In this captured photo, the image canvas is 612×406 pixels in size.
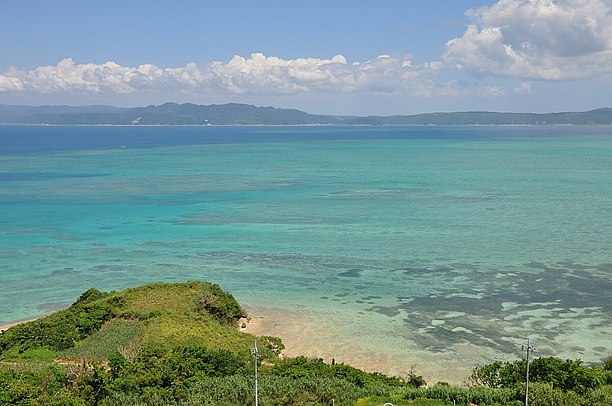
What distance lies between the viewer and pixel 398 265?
43844 millimetres

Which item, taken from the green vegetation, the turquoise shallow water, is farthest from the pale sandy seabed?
the green vegetation

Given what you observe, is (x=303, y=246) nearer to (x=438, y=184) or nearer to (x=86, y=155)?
(x=438, y=184)

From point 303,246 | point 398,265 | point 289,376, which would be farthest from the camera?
point 303,246

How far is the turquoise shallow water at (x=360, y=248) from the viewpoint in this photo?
33.8 meters

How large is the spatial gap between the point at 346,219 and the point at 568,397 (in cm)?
3897

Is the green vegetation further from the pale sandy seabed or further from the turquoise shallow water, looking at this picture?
the turquoise shallow water

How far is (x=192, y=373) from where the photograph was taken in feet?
76.6

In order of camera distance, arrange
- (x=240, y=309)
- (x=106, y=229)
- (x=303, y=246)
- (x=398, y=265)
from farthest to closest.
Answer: (x=106, y=229) → (x=303, y=246) → (x=398, y=265) → (x=240, y=309)

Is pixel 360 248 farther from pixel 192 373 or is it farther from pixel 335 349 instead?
pixel 192 373

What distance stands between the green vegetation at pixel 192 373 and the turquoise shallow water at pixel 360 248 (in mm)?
6281

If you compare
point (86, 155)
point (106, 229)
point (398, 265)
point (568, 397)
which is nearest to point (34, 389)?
point (568, 397)

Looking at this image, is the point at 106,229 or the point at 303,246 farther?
the point at 106,229

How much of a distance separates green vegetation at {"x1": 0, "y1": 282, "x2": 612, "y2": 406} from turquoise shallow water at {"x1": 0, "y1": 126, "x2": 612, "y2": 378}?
6.28 meters

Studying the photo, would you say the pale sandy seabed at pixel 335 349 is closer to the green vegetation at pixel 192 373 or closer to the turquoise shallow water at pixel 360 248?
the turquoise shallow water at pixel 360 248
